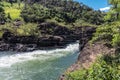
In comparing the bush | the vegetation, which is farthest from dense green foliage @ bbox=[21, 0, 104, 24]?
the vegetation

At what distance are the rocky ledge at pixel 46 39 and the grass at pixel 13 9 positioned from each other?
26.6 m

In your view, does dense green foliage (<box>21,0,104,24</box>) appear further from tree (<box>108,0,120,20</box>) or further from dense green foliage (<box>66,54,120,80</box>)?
dense green foliage (<box>66,54,120,80</box>)

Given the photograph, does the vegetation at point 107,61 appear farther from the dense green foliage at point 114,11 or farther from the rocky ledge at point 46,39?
the rocky ledge at point 46,39

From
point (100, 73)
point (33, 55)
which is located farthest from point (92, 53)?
point (33, 55)

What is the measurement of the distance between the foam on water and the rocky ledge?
19.0 feet

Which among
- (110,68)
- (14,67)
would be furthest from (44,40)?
(110,68)

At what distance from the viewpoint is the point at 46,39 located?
130 metres

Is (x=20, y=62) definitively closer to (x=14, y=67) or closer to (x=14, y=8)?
(x=14, y=67)

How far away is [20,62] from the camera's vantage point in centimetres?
9475

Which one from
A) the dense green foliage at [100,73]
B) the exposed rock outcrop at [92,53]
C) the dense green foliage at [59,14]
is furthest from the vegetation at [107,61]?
the dense green foliage at [59,14]

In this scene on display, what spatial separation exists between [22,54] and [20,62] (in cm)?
1605

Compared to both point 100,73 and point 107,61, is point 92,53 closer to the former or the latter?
point 107,61

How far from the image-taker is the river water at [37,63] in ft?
244

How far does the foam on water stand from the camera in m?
97.2
